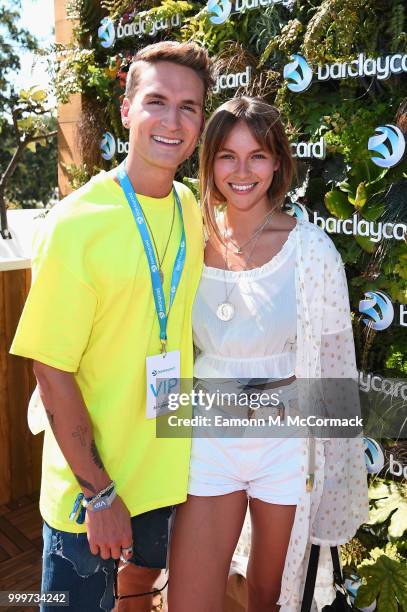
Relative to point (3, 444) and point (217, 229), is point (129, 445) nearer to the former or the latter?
point (217, 229)

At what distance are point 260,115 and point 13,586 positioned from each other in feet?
8.02

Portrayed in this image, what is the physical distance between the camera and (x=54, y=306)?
57.0 inches

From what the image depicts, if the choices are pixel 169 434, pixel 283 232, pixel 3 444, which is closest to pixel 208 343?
pixel 169 434

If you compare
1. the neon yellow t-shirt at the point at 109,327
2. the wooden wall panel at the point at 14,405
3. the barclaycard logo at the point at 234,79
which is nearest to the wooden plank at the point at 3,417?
the wooden wall panel at the point at 14,405

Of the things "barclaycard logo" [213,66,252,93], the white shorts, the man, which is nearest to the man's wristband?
the man

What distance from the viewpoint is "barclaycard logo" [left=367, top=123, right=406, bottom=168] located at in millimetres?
2398

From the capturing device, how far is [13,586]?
2758 mm

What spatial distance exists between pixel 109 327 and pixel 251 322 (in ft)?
1.48

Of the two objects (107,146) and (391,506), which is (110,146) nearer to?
(107,146)

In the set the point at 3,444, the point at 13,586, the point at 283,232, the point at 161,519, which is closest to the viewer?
the point at 161,519

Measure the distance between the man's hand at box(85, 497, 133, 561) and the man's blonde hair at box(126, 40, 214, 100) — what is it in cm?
122

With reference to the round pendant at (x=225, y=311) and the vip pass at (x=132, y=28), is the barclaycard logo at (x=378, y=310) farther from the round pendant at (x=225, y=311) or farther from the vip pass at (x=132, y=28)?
the vip pass at (x=132, y=28)

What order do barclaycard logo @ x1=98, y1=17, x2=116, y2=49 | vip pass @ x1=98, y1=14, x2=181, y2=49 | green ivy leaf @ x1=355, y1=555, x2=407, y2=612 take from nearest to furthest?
green ivy leaf @ x1=355, y1=555, x2=407, y2=612, vip pass @ x1=98, y1=14, x2=181, y2=49, barclaycard logo @ x1=98, y1=17, x2=116, y2=49

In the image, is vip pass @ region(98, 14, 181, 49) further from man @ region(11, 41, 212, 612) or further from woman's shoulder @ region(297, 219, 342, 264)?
woman's shoulder @ region(297, 219, 342, 264)
